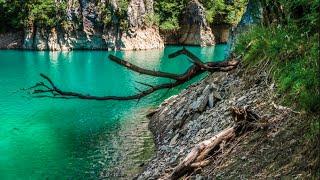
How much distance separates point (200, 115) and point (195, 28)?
78107mm

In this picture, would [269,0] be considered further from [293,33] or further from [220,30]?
[220,30]

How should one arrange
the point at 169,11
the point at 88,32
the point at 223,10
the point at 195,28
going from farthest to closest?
the point at 223,10 < the point at 169,11 < the point at 195,28 < the point at 88,32

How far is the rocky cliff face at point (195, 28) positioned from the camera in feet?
318

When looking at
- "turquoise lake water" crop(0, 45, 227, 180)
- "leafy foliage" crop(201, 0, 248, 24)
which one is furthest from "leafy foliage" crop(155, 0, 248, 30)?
"turquoise lake water" crop(0, 45, 227, 180)

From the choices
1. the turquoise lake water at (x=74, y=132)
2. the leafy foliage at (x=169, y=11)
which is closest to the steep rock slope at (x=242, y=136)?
the turquoise lake water at (x=74, y=132)

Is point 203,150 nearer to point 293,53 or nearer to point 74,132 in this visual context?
point 293,53

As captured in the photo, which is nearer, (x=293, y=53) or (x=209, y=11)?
(x=293, y=53)

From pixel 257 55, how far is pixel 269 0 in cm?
245

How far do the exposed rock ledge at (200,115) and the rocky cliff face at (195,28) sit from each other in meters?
68.9

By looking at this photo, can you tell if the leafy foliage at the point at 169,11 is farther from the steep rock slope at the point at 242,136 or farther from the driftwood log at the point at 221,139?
the driftwood log at the point at 221,139

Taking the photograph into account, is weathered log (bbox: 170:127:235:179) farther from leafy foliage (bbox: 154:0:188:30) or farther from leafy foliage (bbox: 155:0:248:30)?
leafy foliage (bbox: 155:0:248:30)

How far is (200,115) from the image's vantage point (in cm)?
2127

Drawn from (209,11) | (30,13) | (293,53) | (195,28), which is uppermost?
(209,11)

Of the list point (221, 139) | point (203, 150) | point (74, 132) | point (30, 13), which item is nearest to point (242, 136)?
point (221, 139)
